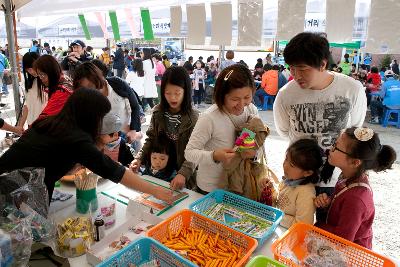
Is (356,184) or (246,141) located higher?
(246,141)

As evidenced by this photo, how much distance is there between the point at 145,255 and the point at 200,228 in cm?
29

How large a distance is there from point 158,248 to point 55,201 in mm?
812

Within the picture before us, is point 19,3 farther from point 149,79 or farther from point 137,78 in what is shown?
point 149,79

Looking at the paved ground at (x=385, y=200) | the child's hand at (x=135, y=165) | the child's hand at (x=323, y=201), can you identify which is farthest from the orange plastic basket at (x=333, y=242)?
the paved ground at (x=385, y=200)

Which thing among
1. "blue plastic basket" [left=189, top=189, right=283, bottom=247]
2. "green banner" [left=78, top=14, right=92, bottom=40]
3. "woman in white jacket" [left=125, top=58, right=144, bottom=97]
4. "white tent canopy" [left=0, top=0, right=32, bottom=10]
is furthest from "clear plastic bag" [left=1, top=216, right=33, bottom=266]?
"woman in white jacket" [left=125, top=58, right=144, bottom=97]

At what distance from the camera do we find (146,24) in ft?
9.74

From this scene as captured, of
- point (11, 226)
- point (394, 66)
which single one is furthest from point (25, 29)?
point (394, 66)

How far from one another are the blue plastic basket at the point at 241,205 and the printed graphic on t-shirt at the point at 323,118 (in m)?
0.54

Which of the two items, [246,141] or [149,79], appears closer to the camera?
[246,141]

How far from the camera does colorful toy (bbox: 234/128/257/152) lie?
1494 mm

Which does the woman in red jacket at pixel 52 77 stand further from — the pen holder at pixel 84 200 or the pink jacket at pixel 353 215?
the pink jacket at pixel 353 215

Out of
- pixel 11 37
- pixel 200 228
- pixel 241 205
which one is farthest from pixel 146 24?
pixel 200 228

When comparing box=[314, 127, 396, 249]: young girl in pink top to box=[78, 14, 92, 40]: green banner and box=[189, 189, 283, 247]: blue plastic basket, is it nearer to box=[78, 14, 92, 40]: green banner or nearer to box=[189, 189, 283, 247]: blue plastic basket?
box=[189, 189, 283, 247]: blue plastic basket

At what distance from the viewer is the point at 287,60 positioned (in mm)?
A: 1560
